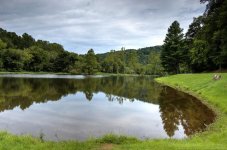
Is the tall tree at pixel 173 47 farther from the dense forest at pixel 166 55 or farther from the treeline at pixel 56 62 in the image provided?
the treeline at pixel 56 62

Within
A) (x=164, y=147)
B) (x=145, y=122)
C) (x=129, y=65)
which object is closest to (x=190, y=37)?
(x=145, y=122)

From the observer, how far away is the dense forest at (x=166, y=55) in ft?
94.2

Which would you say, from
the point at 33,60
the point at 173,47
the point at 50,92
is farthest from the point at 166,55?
the point at 33,60

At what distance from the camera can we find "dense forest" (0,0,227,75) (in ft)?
94.2

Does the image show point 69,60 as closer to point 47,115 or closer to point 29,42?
point 29,42

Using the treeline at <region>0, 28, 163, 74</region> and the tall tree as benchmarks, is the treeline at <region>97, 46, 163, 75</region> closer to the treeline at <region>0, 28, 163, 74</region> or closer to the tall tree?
the treeline at <region>0, 28, 163, 74</region>

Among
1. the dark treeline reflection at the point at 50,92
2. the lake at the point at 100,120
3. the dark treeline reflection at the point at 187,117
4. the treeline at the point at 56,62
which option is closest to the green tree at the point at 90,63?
the treeline at the point at 56,62

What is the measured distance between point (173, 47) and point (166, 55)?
3.42 meters

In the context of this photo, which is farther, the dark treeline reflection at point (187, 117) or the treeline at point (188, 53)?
the treeline at point (188, 53)

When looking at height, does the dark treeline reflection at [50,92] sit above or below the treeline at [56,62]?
below

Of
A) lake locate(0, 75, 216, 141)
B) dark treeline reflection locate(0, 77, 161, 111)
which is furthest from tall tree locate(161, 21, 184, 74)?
lake locate(0, 75, 216, 141)

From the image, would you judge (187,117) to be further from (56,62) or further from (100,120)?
(56,62)

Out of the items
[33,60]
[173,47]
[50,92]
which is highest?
[173,47]

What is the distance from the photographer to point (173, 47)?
82312 mm
